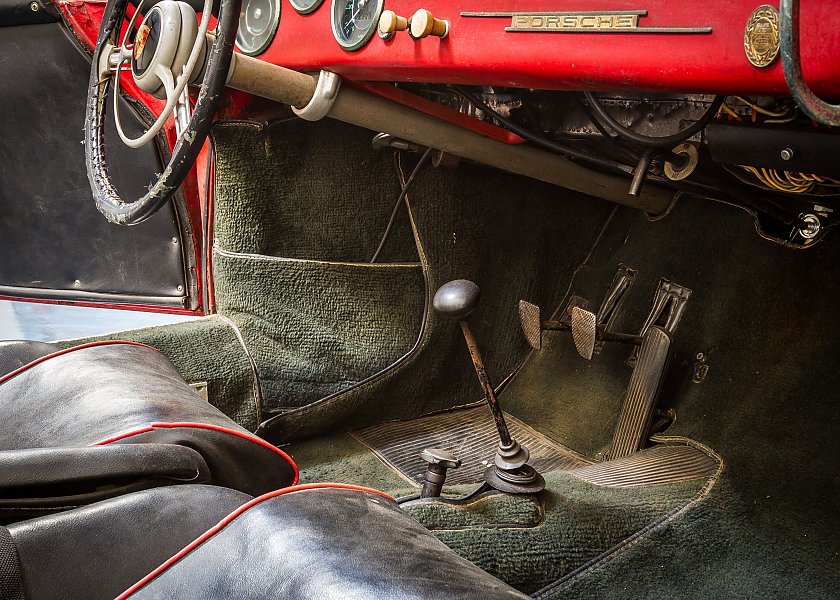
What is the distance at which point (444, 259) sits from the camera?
1.93 meters

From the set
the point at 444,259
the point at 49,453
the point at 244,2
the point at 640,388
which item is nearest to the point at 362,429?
the point at 444,259

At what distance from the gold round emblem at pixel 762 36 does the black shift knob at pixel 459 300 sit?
1.88 feet

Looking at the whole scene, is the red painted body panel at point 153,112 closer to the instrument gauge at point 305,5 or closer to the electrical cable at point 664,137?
the instrument gauge at point 305,5

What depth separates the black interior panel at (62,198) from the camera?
1.91m

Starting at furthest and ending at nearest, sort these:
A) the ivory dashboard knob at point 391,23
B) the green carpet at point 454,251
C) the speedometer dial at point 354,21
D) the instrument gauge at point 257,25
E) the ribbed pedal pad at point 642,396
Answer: the green carpet at point 454,251 → the ribbed pedal pad at point 642,396 → the instrument gauge at point 257,25 → the speedometer dial at point 354,21 → the ivory dashboard knob at point 391,23

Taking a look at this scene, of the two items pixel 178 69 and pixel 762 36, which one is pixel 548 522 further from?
pixel 178 69

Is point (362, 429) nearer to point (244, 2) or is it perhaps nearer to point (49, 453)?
point (244, 2)

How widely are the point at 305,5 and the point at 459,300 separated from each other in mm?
644

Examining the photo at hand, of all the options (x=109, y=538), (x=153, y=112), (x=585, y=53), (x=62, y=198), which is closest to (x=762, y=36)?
(x=585, y=53)

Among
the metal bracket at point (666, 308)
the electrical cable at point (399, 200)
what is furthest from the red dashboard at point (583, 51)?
the metal bracket at point (666, 308)

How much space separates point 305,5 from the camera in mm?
1437

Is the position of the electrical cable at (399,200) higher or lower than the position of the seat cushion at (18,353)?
higher

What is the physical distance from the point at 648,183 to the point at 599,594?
102cm

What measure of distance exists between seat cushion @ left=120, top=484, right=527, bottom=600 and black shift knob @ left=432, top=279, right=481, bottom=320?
2.05ft
